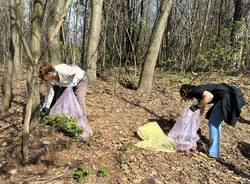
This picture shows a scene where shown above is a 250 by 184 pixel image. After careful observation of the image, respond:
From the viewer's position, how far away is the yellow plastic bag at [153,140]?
5.41 m

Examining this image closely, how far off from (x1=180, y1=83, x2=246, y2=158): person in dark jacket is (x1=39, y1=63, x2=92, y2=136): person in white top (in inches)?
58.7

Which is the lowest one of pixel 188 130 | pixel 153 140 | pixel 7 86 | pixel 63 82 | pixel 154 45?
pixel 153 140

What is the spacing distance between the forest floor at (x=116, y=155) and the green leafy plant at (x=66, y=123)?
131mm

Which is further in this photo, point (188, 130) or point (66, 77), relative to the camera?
point (188, 130)

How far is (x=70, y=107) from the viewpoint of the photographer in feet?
17.7

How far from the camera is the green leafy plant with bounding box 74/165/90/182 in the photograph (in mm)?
4395

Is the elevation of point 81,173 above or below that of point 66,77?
below

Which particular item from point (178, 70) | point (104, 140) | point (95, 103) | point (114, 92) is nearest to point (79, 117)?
point (104, 140)

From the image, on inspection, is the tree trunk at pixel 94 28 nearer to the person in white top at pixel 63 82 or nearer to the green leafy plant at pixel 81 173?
the person in white top at pixel 63 82

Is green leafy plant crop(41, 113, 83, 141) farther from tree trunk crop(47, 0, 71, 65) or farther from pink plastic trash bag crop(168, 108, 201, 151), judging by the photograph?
pink plastic trash bag crop(168, 108, 201, 151)

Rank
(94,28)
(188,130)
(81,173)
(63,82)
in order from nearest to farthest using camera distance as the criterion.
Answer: (81,173) < (63,82) < (188,130) < (94,28)

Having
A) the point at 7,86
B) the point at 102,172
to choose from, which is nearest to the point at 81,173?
the point at 102,172

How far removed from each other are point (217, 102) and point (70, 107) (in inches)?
84.4

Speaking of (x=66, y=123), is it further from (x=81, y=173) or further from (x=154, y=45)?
(x=154, y=45)
